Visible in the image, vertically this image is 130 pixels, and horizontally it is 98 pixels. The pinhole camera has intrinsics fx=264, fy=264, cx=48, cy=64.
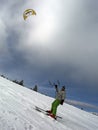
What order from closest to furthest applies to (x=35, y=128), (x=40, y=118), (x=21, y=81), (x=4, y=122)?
(x=4, y=122)
(x=35, y=128)
(x=40, y=118)
(x=21, y=81)

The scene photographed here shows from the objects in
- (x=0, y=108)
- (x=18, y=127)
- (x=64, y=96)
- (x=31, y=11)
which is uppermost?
(x=31, y=11)

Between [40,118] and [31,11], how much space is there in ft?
63.5

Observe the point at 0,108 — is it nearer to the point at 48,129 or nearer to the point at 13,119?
the point at 13,119

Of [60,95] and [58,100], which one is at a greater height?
[60,95]

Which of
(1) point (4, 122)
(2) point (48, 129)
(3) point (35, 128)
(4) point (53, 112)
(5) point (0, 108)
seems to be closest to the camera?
(1) point (4, 122)

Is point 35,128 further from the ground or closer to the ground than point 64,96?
closer to the ground

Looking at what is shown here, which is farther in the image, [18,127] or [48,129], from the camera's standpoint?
[48,129]

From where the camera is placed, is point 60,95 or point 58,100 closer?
point 58,100

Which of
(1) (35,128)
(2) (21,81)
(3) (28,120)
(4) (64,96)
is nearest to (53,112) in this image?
(4) (64,96)

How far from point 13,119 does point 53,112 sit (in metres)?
5.09

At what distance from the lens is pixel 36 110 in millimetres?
19719

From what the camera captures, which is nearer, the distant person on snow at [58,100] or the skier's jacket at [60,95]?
the distant person on snow at [58,100]

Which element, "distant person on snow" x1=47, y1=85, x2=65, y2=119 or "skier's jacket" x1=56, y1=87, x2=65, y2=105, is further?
"skier's jacket" x1=56, y1=87, x2=65, y2=105

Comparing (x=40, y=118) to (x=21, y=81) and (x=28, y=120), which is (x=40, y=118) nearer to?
(x=28, y=120)
